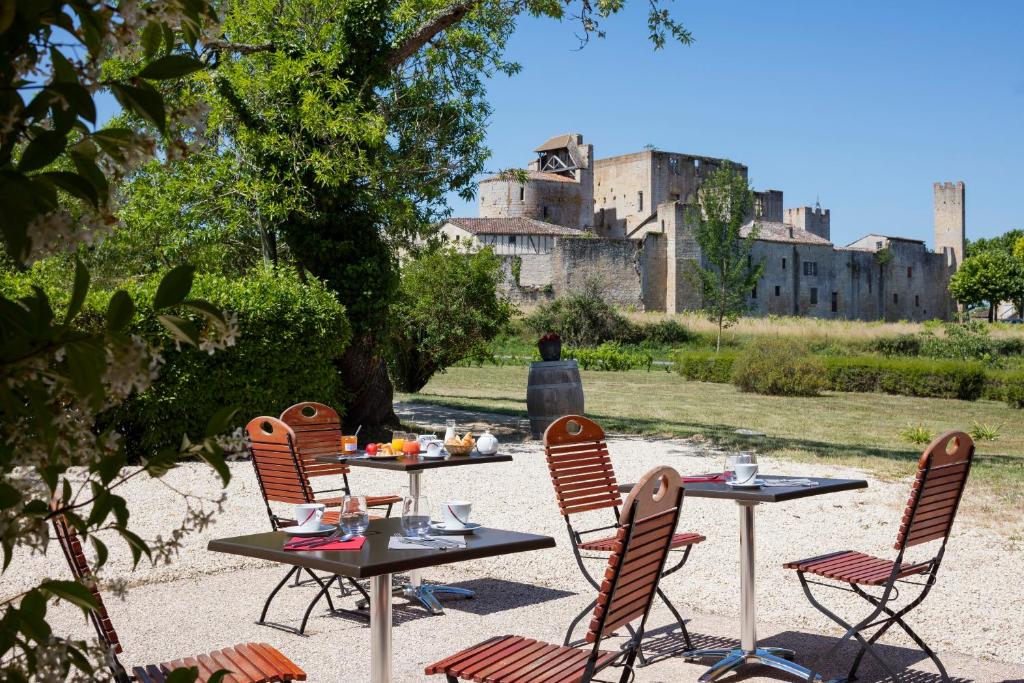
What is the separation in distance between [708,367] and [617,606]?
89.9ft

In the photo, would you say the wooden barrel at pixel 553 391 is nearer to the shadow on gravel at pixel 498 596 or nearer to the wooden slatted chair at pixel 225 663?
the shadow on gravel at pixel 498 596

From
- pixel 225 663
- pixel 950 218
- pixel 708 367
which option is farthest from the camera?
pixel 950 218

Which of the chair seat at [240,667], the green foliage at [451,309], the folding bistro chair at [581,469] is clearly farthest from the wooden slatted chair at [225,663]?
the green foliage at [451,309]

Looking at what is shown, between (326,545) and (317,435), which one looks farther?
(317,435)

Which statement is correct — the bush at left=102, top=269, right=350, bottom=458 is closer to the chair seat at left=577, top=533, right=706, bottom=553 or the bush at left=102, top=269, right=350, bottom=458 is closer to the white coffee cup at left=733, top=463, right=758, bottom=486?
the chair seat at left=577, top=533, right=706, bottom=553

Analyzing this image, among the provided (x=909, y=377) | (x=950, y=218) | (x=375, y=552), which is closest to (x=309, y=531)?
(x=375, y=552)

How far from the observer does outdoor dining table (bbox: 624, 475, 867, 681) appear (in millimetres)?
4652

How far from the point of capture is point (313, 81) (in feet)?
42.3

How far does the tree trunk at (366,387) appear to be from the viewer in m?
13.6

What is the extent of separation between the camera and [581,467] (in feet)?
19.4

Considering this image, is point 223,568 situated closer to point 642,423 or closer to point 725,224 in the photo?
point 642,423

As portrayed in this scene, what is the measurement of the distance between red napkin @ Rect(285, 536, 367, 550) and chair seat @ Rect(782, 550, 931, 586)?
2.04 m

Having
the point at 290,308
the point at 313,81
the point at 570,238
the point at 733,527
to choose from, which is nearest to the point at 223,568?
the point at 733,527

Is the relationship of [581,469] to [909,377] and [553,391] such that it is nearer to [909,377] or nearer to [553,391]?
[553,391]
